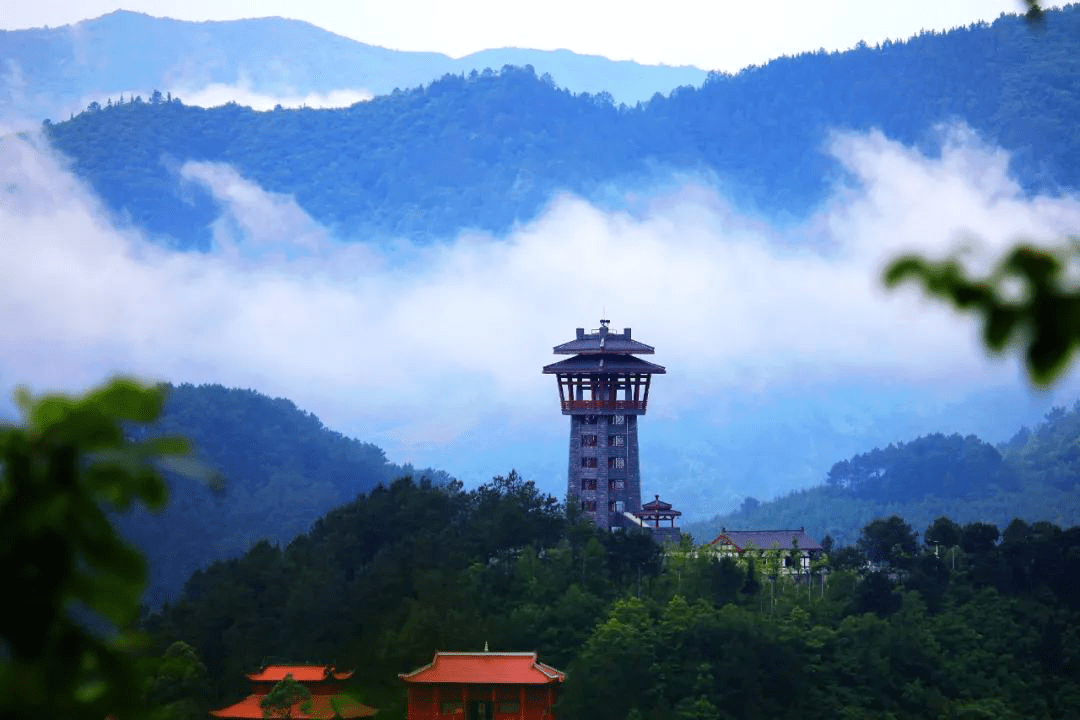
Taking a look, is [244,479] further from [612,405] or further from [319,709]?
[319,709]

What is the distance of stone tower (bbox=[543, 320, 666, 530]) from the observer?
6606cm

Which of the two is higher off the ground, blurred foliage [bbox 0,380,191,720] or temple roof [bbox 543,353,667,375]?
temple roof [bbox 543,353,667,375]

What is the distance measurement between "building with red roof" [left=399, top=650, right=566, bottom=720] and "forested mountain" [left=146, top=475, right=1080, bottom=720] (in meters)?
0.94

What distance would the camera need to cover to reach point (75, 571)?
169 inches

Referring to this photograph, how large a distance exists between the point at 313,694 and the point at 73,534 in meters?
46.4

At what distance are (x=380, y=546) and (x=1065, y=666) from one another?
22108mm

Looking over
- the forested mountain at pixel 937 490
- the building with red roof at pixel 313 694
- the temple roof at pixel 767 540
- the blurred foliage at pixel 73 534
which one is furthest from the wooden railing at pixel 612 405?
the blurred foliage at pixel 73 534

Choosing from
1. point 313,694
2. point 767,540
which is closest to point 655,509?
point 767,540

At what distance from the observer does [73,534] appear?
4.24 m

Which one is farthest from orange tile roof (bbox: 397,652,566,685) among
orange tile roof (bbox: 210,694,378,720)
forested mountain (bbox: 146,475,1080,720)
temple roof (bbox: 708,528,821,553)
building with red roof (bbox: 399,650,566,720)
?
temple roof (bbox: 708,528,821,553)

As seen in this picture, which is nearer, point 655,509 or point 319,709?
point 319,709

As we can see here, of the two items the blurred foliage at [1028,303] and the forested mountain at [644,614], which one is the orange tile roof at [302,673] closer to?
the forested mountain at [644,614]

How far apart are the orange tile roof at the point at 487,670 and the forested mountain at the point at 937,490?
236 ft

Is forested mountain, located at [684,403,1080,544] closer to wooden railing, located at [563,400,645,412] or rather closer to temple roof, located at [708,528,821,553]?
temple roof, located at [708,528,821,553]
